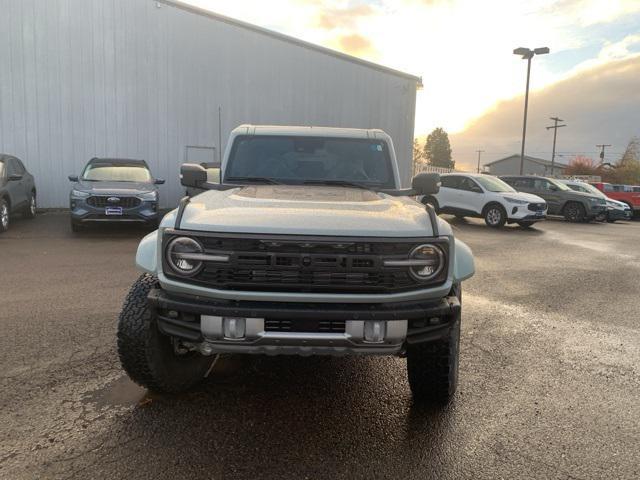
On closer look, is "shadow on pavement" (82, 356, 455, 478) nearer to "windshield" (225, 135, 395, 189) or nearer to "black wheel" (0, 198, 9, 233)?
"windshield" (225, 135, 395, 189)

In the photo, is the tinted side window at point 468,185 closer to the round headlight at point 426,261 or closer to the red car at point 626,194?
the red car at point 626,194

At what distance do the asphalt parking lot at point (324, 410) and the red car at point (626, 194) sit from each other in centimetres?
1961

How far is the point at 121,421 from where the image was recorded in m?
2.90

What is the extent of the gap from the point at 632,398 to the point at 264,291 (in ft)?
8.89

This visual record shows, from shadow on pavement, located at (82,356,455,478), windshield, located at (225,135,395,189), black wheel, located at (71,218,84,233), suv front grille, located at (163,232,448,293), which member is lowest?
shadow on pavement, located at (82,356,455,478)

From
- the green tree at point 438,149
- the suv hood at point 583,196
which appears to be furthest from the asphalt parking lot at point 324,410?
the green tree at point 438,149

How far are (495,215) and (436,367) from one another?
12886 mm

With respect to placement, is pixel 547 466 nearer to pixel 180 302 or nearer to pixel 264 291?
pixel 264 291

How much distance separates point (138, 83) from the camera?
15.5m

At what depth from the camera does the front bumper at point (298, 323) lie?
2.53m

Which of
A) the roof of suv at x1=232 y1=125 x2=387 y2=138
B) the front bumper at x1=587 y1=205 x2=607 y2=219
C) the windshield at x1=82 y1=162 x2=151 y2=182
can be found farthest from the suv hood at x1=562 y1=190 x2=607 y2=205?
the roof of suv at x1=232 y1=125 x2=387 y2=138

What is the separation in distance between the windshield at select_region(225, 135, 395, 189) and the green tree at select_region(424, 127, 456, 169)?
9192 centimetres

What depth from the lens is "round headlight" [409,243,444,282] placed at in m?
2.69

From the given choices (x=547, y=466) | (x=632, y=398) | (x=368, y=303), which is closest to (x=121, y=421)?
(x=368, y=303)
